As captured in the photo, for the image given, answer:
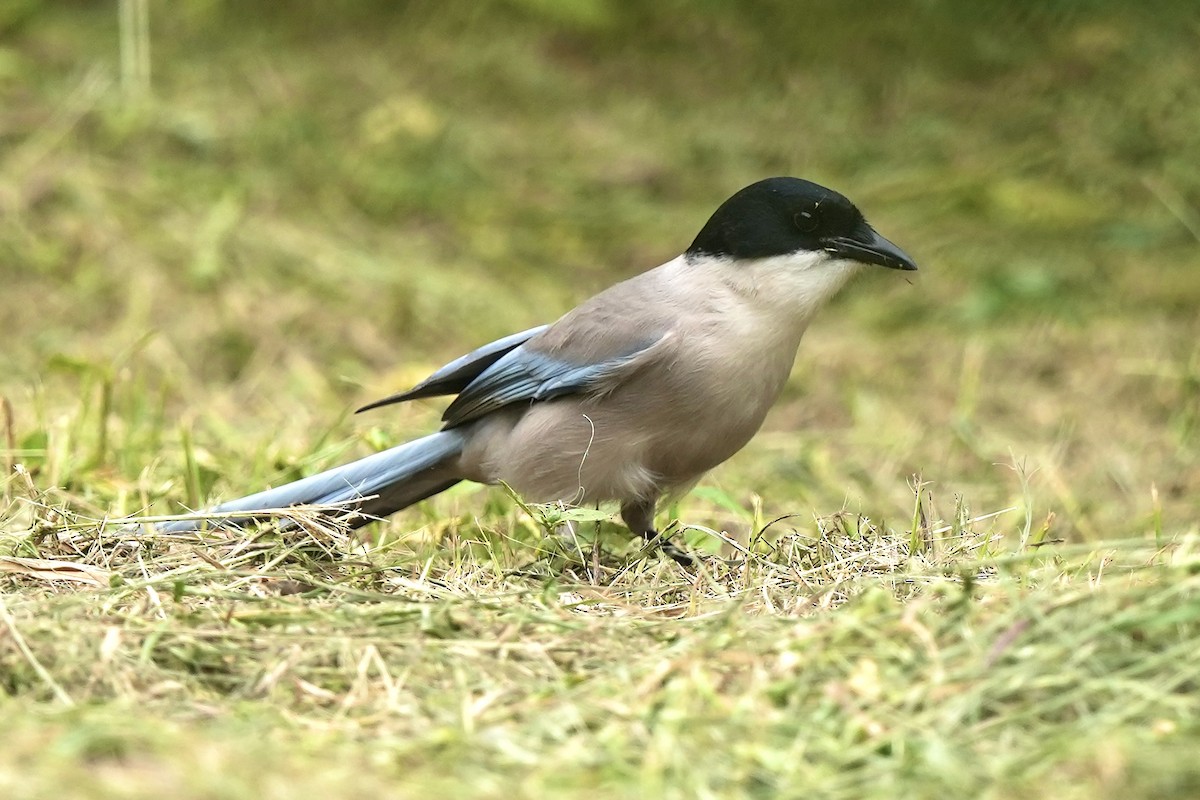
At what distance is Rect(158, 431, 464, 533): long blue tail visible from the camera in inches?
179

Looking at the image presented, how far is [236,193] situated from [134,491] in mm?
3997

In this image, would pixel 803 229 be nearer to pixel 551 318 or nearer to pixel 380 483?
pixel 380 483

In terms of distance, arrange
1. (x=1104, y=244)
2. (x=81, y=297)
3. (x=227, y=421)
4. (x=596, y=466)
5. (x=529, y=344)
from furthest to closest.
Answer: (x=1104, y=244)
(x=81, y=297)
(x=227, y=421)
(x=529, y=344)
(x=596, y=466)

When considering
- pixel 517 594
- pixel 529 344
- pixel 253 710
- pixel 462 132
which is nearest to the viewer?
pixel 253 710

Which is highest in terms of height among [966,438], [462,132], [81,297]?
[462,132]

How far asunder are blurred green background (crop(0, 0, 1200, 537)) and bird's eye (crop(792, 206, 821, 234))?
4.68 ft

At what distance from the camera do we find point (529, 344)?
16.3 ft

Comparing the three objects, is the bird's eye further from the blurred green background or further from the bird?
the blurred green background

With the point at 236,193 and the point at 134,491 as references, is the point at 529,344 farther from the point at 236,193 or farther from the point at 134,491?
the point at 236,193

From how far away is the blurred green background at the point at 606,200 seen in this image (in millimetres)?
6941

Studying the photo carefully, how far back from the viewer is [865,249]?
475cm

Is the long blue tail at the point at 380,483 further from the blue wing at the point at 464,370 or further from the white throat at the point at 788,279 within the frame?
the white throat at the point at 788,279

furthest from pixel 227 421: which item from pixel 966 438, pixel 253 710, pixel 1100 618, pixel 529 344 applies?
pixel 1100 618

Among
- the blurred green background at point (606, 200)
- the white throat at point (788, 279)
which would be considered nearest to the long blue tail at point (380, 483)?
the white throat at point (788, 279)
